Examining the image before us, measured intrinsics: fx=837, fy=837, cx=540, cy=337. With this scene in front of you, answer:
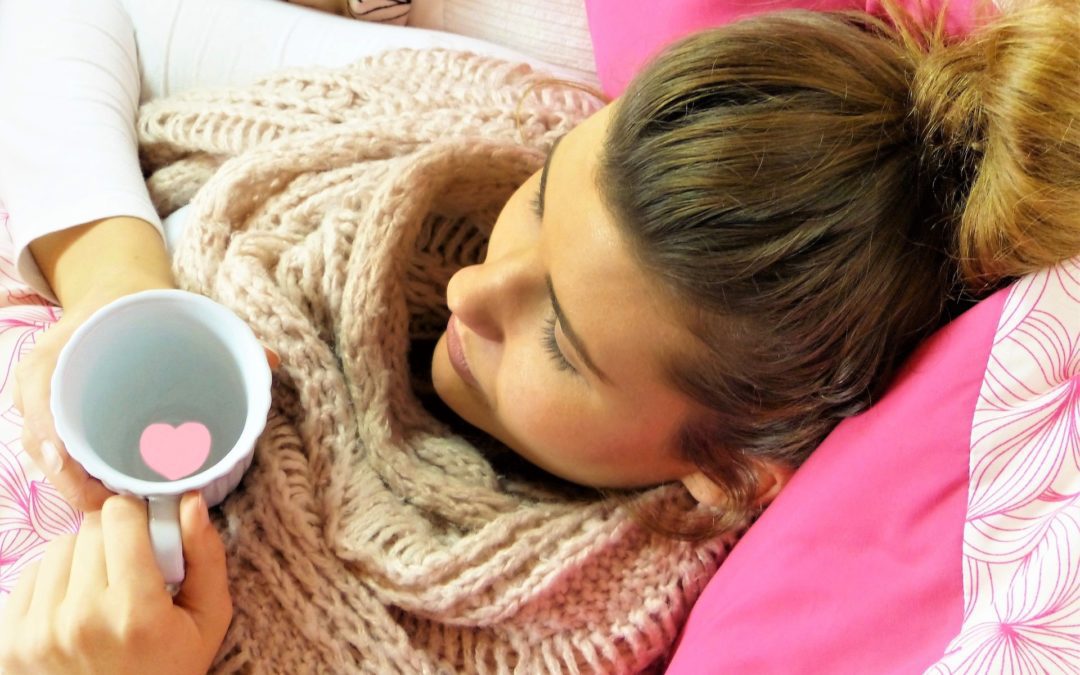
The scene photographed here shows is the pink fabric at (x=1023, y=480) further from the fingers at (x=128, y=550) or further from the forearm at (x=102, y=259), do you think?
the forearm at (x=102, y=259)

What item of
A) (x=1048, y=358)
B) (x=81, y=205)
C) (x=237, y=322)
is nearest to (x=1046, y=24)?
(x=1048, y=358)

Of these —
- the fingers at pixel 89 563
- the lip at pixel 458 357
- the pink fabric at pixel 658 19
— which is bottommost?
the fingers at pixel 89 563

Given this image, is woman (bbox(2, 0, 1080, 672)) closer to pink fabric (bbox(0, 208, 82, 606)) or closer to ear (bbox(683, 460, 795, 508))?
ear (bbox(683, 460, 795, 508))

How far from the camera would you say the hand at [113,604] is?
20.3 inches

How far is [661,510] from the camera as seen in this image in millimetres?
667

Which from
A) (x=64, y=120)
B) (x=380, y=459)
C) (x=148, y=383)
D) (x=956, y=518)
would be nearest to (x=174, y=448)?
(x=148, y=383)

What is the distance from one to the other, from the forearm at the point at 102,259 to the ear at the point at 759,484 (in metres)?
0.47

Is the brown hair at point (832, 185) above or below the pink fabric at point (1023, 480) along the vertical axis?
above

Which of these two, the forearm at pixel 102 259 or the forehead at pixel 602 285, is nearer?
the forehead at pixel 602 285

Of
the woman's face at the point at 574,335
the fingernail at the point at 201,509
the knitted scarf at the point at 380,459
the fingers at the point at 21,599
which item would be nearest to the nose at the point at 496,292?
the woman's face at the point at 574,335

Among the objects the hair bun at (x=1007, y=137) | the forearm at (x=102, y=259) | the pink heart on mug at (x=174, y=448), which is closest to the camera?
the hair bun at (x=1007, y=137)

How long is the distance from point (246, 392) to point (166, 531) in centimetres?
11

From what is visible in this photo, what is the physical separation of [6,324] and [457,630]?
19.3 inches

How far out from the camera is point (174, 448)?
60 cm
